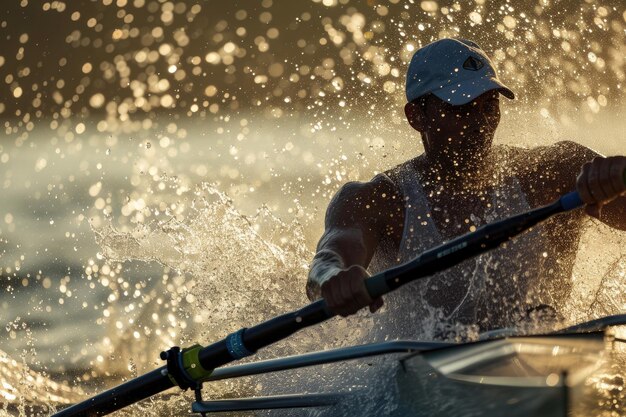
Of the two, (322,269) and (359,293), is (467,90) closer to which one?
(322,269)

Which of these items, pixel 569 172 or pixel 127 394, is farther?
pixel 569 172

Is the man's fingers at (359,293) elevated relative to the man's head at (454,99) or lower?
lower

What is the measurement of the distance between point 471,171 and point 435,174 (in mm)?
151

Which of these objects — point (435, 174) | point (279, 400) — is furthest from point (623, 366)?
point (435, 174)

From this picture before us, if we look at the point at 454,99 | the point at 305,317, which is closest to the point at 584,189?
the point at 305,317

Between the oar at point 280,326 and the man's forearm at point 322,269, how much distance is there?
19 centimetres

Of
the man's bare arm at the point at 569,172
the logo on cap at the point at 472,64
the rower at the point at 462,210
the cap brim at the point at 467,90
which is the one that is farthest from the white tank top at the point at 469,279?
the logo on cap at the point at 472,64

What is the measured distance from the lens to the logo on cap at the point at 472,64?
3.57 m

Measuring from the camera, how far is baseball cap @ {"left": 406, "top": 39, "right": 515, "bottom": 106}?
345 centimetres

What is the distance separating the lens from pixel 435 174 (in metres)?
3.54

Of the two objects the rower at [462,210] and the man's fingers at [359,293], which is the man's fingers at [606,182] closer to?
the man's fingers at [359,293]

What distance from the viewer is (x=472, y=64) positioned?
Result: 3.60m

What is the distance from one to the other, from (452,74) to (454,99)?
152mm

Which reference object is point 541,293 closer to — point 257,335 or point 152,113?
point 257,335
